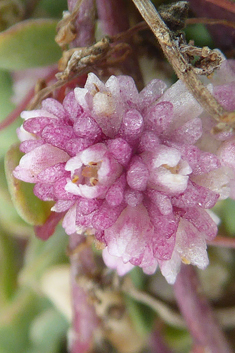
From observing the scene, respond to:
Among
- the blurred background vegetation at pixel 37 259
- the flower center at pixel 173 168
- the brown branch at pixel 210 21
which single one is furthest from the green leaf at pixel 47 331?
the brown branch at pixel 210 21

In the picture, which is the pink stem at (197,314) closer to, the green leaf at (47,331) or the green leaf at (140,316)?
the green leaf at (140,316)

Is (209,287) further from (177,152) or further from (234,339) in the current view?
(177,152)

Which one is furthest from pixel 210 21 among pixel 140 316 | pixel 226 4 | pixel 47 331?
pixel 47 331

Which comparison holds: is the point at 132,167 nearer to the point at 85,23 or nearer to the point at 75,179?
the point at 75,179

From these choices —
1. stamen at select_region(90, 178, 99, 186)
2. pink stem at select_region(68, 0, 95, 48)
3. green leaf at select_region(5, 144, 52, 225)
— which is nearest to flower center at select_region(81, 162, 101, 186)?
stamen at select_region(90, 178, 99, 186)

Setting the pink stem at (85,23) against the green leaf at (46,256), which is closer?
the pink stem at (85,23)

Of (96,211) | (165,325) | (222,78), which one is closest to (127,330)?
(165,325)
